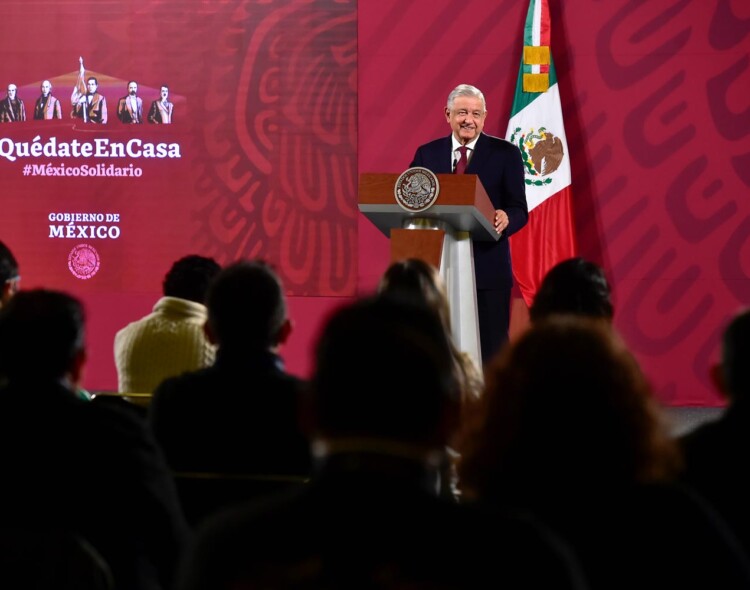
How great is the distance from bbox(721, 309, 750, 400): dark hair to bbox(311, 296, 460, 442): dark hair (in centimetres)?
75

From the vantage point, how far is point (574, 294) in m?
2.72

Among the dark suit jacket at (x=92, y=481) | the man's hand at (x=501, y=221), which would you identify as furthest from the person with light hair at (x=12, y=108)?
the dark suit jacket at (x=92, y=481)

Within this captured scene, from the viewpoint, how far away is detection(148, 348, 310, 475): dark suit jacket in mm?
1918

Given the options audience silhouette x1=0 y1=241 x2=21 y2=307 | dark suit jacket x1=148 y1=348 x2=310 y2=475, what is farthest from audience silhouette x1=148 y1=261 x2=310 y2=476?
audience silhouette x1=0 y1=241 x2=21 y2=307

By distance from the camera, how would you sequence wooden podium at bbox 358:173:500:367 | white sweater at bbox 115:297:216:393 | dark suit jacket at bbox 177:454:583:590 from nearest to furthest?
dark suit jacket at bbox 177:454:583:590 < white sweater at bbox 115:297:216:393 < wooden podium at bbox 358:173:500:367

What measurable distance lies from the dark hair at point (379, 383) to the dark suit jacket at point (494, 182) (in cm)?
363

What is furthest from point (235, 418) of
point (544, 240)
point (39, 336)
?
point (544, 240)

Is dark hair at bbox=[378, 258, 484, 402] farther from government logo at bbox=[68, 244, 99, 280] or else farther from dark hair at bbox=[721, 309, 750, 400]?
government logo at bbox=[68, 244, 99, 280]

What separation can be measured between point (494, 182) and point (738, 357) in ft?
10.4

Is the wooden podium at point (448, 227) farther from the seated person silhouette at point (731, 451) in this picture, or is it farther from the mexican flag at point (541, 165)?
the mexican flag at point (541, 165)

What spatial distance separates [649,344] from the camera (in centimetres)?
662

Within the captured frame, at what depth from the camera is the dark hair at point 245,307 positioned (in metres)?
2.05

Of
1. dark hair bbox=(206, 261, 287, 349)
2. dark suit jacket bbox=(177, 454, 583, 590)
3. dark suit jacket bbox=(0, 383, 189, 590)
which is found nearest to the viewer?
dark suit jacket bbox=(177, 454, 583, 590)

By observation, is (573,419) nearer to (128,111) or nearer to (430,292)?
(430,292)
